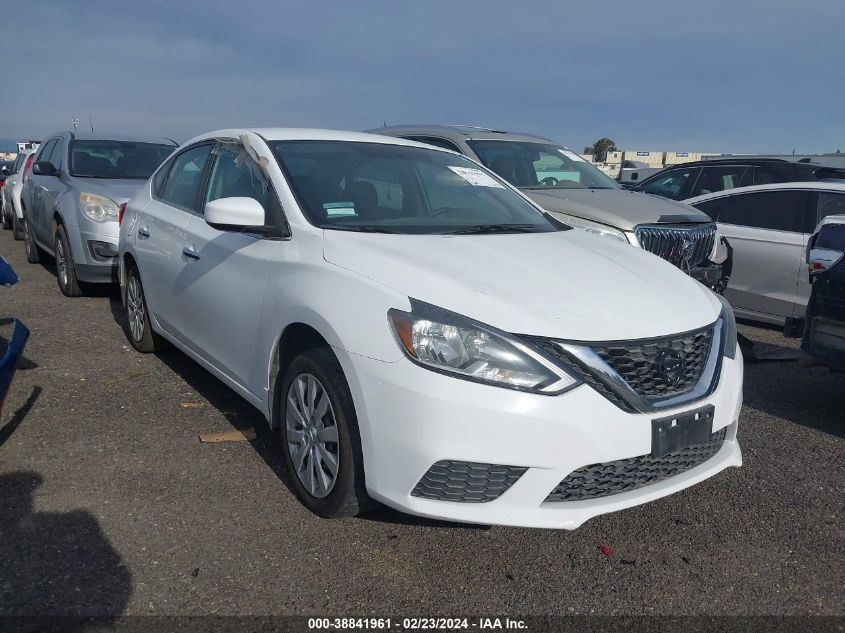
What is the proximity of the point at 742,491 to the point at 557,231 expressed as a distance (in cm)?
159

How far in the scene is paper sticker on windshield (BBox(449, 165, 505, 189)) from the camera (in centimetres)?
443

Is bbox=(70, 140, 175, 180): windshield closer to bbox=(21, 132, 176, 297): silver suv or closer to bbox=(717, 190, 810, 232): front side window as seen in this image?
bbox=(21, 132, 176, 297): silver suv

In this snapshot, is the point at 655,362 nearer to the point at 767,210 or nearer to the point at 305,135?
the point at 305,135

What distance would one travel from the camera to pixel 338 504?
305 cm

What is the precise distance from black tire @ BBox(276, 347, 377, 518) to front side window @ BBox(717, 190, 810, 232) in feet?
18.4

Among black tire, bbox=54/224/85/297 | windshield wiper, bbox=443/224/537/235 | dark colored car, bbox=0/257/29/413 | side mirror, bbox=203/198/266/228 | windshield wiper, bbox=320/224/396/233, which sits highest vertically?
side mirror, bbox=203/198/266/228

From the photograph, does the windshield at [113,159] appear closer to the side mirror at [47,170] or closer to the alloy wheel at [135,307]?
the side mirror at [47,170]

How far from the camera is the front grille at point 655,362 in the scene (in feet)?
9.00

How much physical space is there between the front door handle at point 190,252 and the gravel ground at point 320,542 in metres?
0.94

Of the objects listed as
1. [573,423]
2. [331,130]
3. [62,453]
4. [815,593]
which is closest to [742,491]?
[815,593]

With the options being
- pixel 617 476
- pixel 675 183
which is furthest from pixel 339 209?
pixel 675 183

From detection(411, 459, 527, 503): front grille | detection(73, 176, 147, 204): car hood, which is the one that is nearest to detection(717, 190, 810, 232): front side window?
detection(411, 459, 527, 503): front grille

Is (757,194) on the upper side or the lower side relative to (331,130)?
lower

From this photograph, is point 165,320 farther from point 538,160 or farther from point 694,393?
point 538,160
